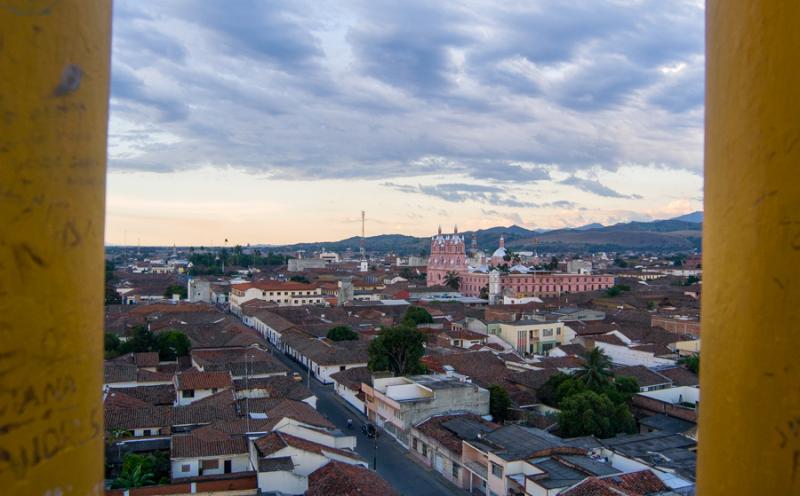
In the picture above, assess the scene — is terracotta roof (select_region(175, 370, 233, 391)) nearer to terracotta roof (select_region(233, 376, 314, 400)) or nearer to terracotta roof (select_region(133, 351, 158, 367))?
terracotta roof (select_region(233, 376, 314, 400))

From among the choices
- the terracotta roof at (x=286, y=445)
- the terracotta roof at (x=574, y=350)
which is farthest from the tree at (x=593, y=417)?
the terracotta roof at (x=574, y=350)

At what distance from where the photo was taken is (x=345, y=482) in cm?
1405

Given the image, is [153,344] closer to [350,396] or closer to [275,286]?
[350,396]

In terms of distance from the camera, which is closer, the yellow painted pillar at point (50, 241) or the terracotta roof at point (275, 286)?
the yellow painted pillar at point (50, 241)

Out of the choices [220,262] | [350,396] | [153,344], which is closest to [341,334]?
[350,396]

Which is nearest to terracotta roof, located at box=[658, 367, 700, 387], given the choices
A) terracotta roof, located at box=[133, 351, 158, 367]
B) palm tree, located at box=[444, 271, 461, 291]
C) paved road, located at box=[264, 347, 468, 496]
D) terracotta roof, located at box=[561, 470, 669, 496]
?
paved road, located at box=[264, 347, 468, 496]

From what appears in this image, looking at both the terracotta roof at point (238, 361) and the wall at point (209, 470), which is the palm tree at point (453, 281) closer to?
the terracotta roof at point (238, 361)

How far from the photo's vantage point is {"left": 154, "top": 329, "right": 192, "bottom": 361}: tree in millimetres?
29828

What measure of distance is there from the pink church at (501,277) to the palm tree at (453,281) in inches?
14.7

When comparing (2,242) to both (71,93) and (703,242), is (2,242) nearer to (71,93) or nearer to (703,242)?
(71,93)

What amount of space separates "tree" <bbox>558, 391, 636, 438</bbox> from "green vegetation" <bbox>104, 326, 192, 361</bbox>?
18.1 metres

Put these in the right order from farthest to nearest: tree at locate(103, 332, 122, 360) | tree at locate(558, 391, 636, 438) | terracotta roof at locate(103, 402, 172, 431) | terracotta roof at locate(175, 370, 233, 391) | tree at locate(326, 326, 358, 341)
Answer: tree at locate(326, 326, 358, 341) → tree at locate(103, 332, 122, 360) → terracotta roof at locate(175, 370, 233, 391) → tree at locate(558, 391, 636, 438) → terracotta roof at locate(103, 402, 172, 431)

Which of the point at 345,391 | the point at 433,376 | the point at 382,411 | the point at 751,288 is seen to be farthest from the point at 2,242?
the point at 345,391

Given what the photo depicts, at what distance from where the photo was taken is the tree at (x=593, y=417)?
61.7 feet
